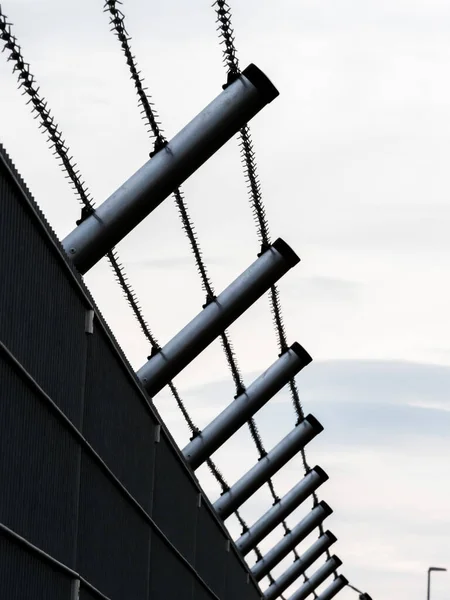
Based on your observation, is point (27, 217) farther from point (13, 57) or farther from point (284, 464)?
point (284, 464)

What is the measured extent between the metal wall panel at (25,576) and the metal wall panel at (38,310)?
102 centimetres

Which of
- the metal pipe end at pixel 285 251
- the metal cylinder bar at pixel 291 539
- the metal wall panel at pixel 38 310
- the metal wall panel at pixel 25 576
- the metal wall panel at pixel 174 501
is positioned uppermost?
the metal cylinder bar at pixel 291 539

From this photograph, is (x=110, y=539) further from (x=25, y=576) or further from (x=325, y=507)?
(x=325, y=507)

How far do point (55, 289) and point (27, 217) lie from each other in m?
1.04

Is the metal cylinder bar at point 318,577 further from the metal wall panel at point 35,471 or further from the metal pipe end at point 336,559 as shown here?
the metal wall panel at point 35,471

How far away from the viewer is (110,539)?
13008 mm

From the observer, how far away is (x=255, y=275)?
1695cm

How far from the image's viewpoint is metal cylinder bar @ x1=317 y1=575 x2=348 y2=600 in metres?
46.7

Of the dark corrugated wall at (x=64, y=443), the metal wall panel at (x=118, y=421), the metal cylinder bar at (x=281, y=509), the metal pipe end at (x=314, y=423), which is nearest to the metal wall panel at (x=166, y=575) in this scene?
the dark corrugated wall at (x=64, y=443)

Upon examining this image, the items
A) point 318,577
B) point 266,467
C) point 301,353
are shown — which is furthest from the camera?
point 318,577

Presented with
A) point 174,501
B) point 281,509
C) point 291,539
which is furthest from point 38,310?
point 291,539

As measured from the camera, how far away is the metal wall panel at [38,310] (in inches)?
360

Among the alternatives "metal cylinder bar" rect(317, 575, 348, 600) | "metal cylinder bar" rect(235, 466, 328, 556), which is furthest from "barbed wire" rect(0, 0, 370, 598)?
"metal cylinder bar" rect(317, 575, 348, 600)

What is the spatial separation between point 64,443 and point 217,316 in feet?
19.9
